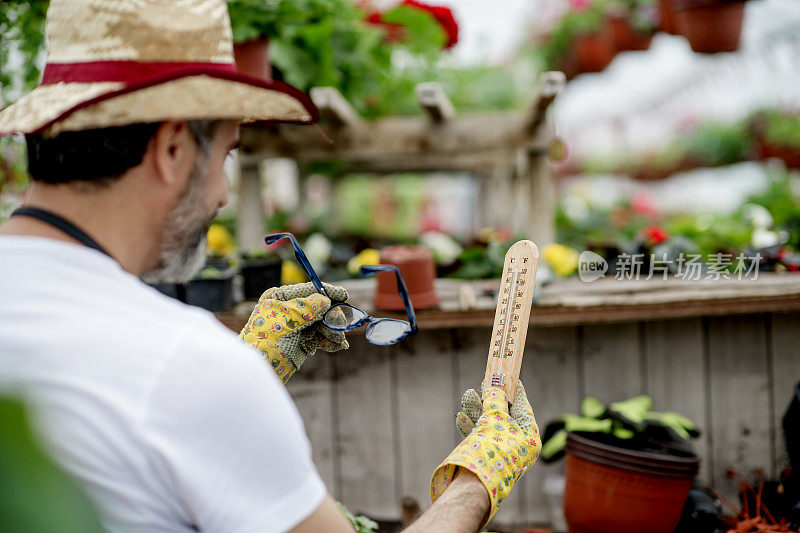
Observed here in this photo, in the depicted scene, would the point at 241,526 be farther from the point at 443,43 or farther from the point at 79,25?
the point at 443,43

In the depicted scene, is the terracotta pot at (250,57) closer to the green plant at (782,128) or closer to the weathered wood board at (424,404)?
the weathered wood board at (424,404)

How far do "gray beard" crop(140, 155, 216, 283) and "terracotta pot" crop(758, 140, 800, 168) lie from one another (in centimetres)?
609

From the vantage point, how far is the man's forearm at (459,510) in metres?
0.96

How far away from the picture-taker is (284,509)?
0.74 metres

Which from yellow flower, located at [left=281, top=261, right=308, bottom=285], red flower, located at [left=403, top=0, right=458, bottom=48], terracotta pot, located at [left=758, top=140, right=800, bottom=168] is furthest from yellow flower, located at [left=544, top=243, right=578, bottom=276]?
terracotta pot, located at [left=758, top=140, right=800, bottom=168]

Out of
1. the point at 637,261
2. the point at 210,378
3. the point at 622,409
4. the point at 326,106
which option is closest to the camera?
the point at 210,378

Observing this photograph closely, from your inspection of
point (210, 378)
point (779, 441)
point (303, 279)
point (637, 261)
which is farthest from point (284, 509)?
point (779, 441)

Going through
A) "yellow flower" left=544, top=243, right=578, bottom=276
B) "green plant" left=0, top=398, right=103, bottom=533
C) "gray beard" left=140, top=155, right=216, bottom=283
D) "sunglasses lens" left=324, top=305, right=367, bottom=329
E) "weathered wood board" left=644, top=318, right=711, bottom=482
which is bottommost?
"weathered wood board" left=644, top=318, right=711, bottom=482

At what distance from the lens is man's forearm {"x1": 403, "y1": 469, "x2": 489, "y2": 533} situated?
96 cm

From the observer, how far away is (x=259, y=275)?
2.34m

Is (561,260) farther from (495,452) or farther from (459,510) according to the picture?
(459,510)

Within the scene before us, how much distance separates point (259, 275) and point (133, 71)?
4.95 ft

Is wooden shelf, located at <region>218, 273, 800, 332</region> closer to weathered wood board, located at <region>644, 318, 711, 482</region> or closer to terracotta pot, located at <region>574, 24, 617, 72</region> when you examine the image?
weathered wood board, located at <region>644, 318, 711, 482</region>

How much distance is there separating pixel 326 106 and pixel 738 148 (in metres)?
6.02
